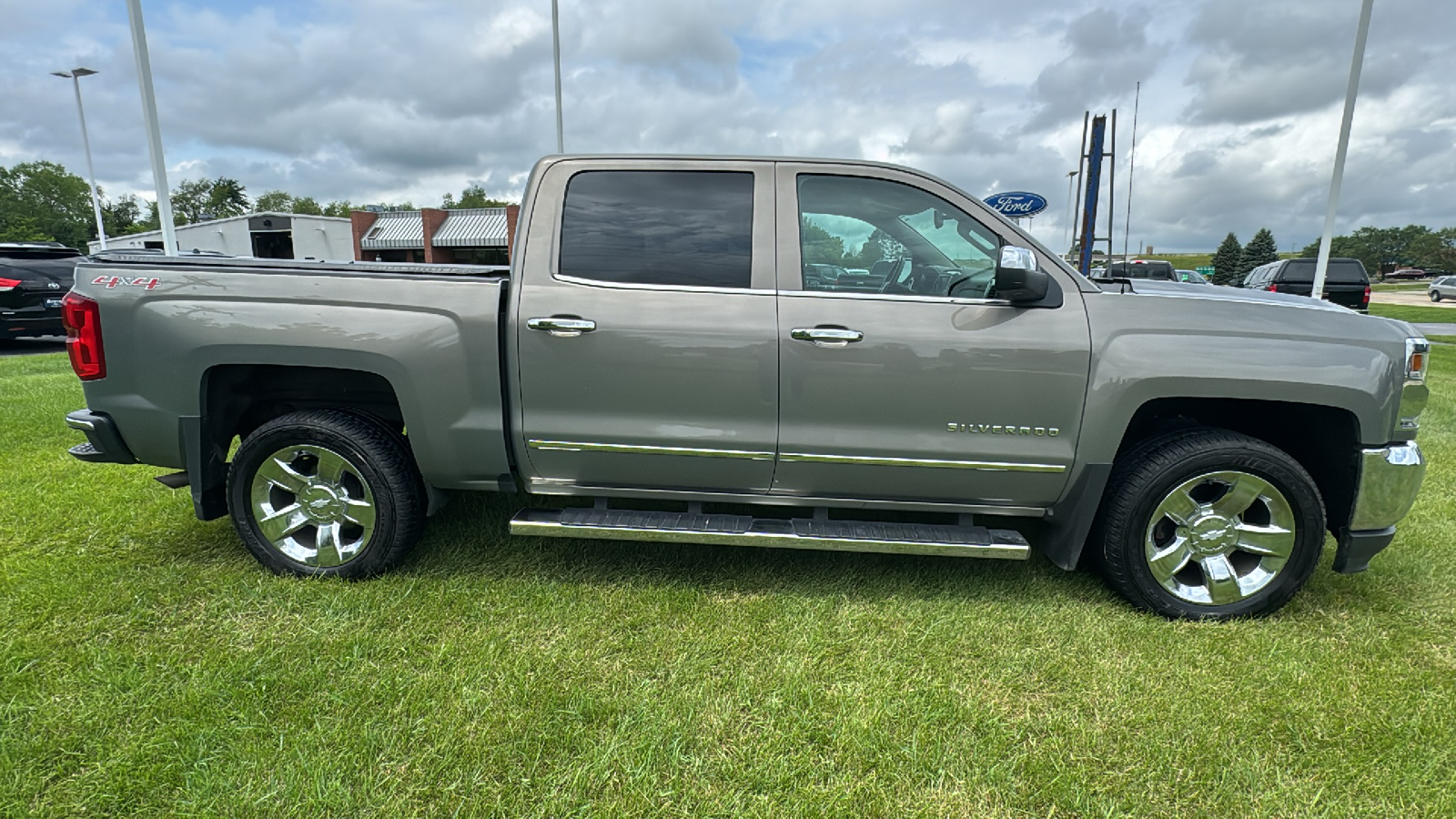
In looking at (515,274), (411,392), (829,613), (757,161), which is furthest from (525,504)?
(757,161)

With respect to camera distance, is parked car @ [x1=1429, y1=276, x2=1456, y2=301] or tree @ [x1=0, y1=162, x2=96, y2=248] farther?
tree @ [x1=0, y1=162, x2=96, y2=248]

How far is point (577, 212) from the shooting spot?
311cm

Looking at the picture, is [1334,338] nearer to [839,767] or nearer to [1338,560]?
[1338,560]

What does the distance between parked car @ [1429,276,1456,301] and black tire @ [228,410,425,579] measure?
52.1 meters

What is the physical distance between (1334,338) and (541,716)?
10.6ft

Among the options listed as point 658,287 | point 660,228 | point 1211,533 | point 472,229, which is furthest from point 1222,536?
point 472,229

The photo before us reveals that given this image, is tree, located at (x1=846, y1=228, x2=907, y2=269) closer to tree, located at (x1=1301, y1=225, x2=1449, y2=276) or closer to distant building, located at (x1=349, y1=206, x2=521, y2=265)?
distant building, located at (x1=349, y1=206, x2=521, y2=265)

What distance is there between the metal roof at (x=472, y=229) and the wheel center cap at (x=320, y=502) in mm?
36661

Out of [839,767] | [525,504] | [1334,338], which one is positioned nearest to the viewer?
[839,767]

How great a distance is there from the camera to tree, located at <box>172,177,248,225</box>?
9512cm

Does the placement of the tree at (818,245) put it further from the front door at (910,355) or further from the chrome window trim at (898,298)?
the chrome window trim at (898,298)

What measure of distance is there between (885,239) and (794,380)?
760 millimetres

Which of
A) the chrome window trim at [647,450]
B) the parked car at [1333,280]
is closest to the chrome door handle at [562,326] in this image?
the chrome window trim at [647,450]

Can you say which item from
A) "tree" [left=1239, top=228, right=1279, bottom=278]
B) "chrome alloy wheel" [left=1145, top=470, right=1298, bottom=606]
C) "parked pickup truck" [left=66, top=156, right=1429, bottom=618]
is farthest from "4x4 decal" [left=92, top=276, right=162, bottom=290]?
"tree" [left=1239, top=228, right=1279, bottom=278]
